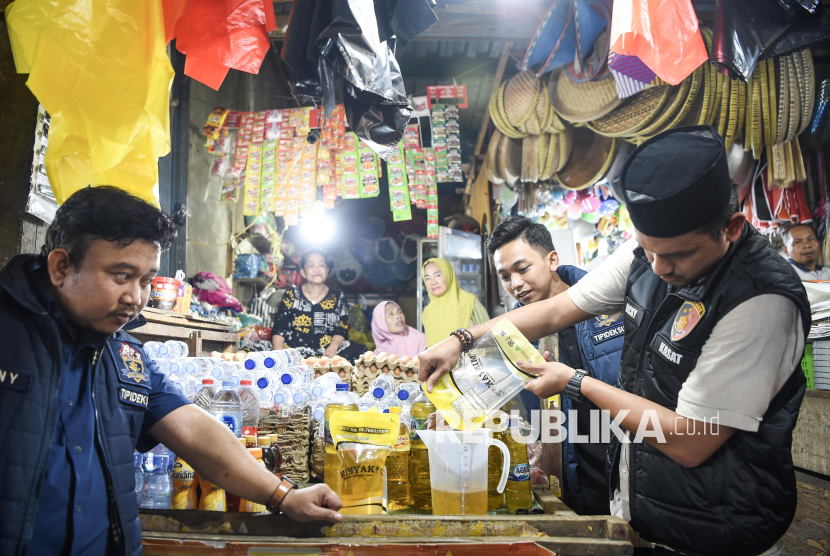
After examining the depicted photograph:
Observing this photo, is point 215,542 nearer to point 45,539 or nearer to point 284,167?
point 45,539

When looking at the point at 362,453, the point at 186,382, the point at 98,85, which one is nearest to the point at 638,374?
the point at 362,453

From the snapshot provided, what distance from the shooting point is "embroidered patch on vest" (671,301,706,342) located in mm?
1295

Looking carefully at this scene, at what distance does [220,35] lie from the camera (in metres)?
2.20

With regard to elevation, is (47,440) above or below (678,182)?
below

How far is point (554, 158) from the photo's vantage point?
4.45 metres

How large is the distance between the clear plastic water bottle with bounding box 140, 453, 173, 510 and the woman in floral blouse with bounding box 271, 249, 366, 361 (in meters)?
3.39

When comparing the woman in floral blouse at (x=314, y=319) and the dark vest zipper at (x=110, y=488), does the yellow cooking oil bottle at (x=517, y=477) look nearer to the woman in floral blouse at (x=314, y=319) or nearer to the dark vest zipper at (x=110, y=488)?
the dark vest zipper at (x=110, y=488)

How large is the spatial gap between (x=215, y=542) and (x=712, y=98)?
3678 mm

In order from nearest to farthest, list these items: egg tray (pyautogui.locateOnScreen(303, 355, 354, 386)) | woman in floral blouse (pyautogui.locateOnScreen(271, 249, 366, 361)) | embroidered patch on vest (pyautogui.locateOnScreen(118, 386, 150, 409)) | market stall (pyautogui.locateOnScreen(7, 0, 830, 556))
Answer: embroidered patch on vest (pyautogui.locateOnScreen(118, 386, 150, 409)) → market stall (pyautogui.locateOnScreen(7, 0, 830, 556)) → egg tray (pyautogui.locateOnScreen(303, 355, 354, 386)) → woman in floral blouse (pyautogui.locateOnScreen(271, 249, 366, 361))

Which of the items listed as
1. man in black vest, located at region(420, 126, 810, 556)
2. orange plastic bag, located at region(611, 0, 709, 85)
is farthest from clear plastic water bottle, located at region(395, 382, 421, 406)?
orange plastic bag, located at region(611, 0, 709, 85)

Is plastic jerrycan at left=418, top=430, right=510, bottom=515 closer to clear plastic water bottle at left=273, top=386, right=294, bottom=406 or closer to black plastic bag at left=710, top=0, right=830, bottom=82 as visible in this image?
clear plastic water bottle at left=273, top=386, right=294, bottom=406

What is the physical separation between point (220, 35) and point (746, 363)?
2.44 metres

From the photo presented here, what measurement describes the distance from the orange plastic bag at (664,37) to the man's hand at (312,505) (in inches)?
87.9

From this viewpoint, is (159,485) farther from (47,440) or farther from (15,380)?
(15,380)
